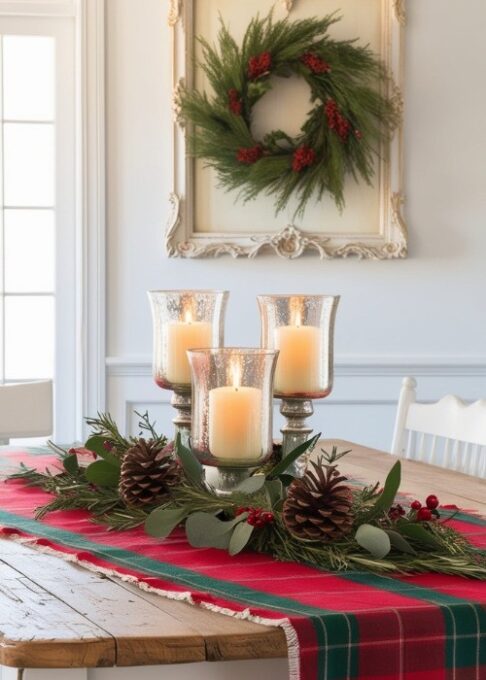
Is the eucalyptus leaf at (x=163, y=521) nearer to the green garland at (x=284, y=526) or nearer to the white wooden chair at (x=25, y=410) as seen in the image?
the green garland at (x=284, y=526)

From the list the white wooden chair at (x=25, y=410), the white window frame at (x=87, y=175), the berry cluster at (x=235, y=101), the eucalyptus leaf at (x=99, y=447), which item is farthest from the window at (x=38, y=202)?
the eucalyptus leaf at (x=99, y=447)

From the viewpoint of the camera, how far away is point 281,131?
3.54 meters

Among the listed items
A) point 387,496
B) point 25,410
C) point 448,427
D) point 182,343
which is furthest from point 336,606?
point 25,410

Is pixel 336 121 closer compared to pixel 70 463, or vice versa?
pixel 70 463

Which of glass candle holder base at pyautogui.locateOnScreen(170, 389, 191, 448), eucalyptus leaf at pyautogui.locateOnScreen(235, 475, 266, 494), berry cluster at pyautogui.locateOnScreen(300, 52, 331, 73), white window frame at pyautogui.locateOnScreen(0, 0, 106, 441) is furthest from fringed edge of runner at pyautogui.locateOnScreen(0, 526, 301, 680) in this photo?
berry cluster at pyautogui.locateOnScreen(300, 52, 331, 73)

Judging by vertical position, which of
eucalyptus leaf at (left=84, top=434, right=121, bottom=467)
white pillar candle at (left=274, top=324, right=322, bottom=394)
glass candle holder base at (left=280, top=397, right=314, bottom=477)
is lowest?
eucalyptus leaf at (left=84, top=434, right=121, bottom=467)

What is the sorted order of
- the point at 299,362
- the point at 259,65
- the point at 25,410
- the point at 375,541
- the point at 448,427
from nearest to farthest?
the point at 375,541 < the point at 299,362 < the point at 448,427 < the point at 25,410 < the point at 259,65

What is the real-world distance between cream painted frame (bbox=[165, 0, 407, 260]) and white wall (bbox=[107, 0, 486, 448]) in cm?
4

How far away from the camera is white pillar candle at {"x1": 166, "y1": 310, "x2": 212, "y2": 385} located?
5.45ft

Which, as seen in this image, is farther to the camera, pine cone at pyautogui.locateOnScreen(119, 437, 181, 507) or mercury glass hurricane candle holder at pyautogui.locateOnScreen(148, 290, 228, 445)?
mercury glass hurricane candle holder at pyautogui.locateOnScreen(148, 290, 228, 445)

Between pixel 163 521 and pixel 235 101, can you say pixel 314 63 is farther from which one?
pixel 163 521

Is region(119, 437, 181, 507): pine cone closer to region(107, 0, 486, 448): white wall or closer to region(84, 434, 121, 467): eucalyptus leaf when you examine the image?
region(84, 434, 121, 467): eucalyptus leaf

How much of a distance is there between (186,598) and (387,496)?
308 mm

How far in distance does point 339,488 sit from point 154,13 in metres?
2.58
